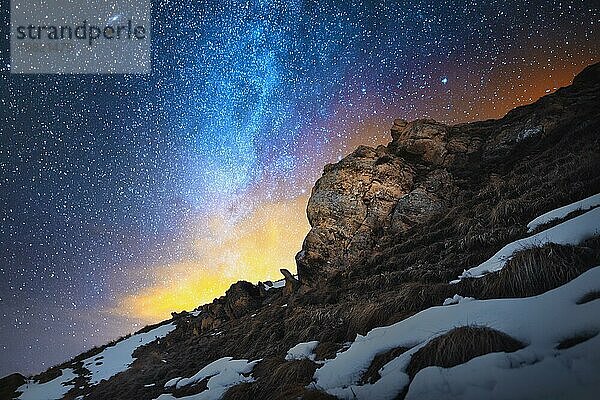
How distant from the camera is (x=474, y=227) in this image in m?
9.47

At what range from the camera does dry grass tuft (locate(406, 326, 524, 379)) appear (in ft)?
9.81

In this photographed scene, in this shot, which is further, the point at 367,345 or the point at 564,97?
the point at 564,97

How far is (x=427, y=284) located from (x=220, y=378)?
4535 millimetres

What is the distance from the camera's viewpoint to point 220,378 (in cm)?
676

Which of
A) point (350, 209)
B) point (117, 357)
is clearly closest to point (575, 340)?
point (350, 209)

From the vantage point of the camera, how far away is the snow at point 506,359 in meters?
2.19

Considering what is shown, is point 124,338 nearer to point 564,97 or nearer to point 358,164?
point 358,164

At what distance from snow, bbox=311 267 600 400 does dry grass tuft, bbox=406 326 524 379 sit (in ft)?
0.33

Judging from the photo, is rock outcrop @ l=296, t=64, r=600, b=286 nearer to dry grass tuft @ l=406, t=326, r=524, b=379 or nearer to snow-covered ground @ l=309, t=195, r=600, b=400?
snow-covered ground @ l=309, t=195, r=600, b=400

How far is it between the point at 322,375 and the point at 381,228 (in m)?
11.7

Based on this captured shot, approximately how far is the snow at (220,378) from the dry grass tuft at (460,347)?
370 cm

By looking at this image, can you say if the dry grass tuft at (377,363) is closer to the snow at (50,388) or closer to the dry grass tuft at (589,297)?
the dry grass tuft at (589,297)

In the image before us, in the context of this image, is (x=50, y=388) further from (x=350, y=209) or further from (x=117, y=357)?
(x=350, y=209)

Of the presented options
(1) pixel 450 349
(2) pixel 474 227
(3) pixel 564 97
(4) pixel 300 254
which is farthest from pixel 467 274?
(3) pixel 564 97
